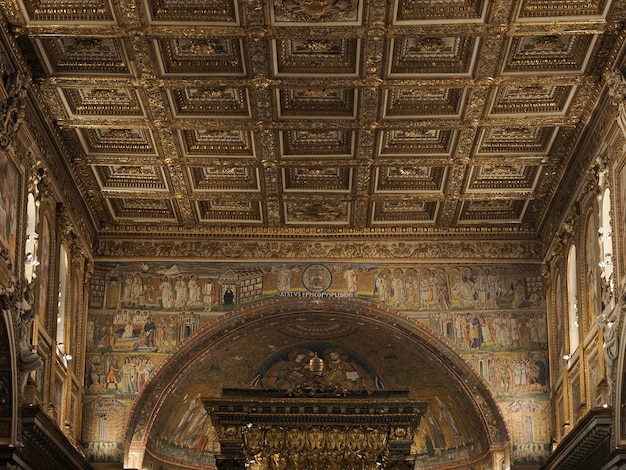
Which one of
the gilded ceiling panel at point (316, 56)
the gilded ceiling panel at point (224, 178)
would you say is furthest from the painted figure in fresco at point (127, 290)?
the gilded ceiling panel at point (316, 56)

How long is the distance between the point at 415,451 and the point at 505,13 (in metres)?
15.3

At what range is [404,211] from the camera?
2967 centimetres

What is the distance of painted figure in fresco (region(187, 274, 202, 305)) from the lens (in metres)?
29.8

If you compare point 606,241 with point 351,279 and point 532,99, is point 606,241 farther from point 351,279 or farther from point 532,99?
point 351,279

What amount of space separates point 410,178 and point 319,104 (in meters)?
4.34

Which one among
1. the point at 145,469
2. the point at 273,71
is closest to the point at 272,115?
the point at 273,71

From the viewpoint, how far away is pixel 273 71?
887 inches

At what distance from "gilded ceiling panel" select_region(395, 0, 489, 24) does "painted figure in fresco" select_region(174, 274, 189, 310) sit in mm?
11201

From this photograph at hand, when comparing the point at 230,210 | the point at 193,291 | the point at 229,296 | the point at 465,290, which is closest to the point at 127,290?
the point at 193,291

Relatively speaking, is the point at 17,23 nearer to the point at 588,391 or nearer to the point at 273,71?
the point at 273,71

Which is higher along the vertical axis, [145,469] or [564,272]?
[564,272]

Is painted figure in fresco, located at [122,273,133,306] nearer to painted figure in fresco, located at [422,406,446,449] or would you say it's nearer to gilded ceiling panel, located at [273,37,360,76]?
painted figure in fresco, located at [422,406,446,449]

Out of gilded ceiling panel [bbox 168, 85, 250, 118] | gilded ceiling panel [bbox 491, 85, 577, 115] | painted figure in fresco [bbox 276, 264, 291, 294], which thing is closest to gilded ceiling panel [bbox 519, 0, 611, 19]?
gilded ceiling panel [bbox 491, 85, 577, 115]

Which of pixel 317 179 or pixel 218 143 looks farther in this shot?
pixel 317 179
